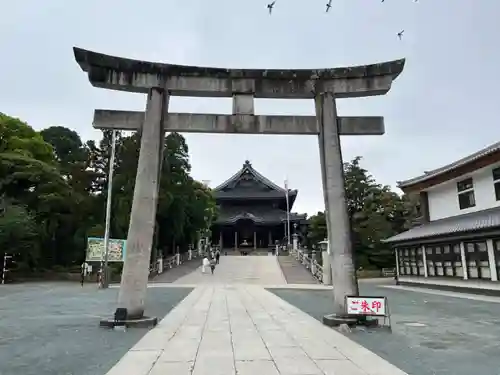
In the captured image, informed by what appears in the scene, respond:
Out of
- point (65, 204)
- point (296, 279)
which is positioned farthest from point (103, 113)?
point (65, 204)

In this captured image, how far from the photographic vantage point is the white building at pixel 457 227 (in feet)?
55.9

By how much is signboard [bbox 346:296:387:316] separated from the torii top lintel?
463 centimetres

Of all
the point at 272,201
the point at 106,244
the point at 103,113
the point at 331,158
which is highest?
the point at 272,201

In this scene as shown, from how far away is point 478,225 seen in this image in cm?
1658

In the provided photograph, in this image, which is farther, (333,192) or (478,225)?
(478,225)

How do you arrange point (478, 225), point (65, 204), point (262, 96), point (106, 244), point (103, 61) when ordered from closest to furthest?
point (103, 61) → point (262, 96) → point (478, 225) → point (106, 244) → point (65, 204)

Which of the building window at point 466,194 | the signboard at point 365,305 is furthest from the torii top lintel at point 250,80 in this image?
the building window at point 466,194

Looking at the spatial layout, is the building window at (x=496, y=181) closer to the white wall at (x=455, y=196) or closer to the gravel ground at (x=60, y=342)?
the white wall at (x=455, y=196)

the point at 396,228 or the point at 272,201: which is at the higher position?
the point at 272,201

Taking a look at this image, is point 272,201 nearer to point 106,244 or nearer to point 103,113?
point 106,244

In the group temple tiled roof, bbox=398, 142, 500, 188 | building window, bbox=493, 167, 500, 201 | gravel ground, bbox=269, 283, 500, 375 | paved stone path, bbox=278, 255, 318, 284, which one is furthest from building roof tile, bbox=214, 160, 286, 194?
gravel ground, bbox=269, 283, 500, 375

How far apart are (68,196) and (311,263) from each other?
1857 cm

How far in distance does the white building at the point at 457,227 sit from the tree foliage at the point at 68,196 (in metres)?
16.9

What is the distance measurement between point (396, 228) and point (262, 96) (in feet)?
104
